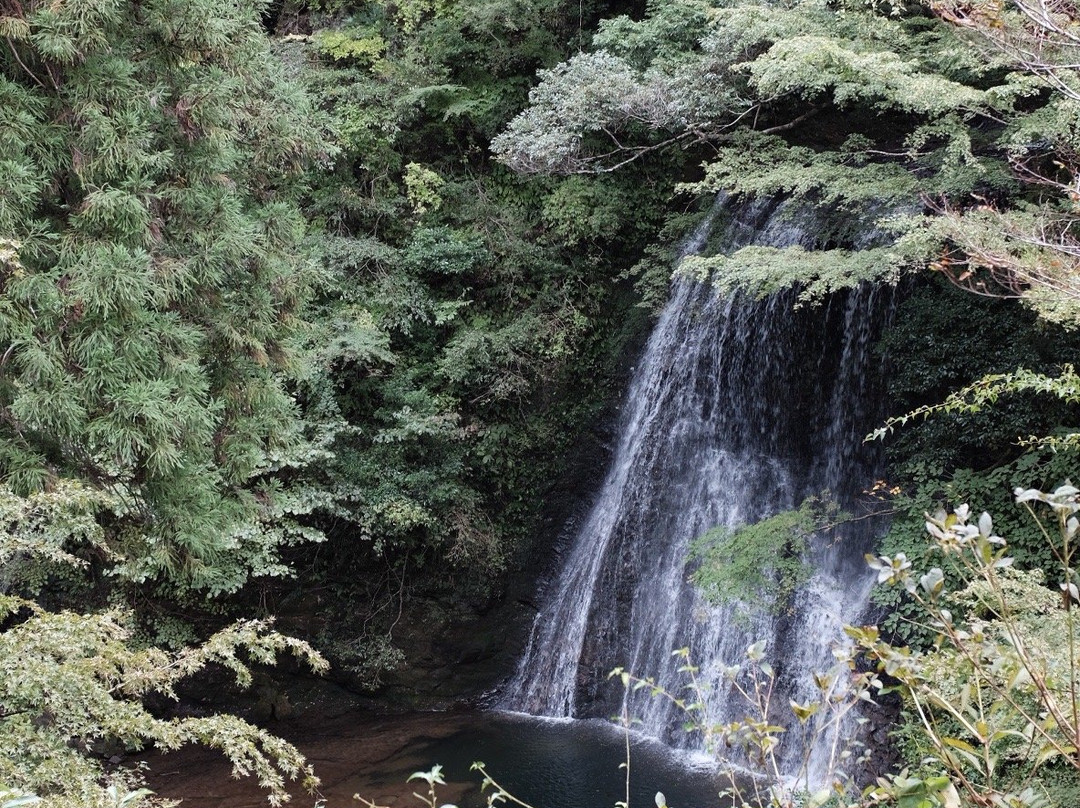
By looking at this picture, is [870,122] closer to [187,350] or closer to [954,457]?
[954,457]

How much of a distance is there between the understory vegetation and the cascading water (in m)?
0.52

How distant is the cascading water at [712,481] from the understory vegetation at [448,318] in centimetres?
52

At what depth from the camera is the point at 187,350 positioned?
20.0 ft

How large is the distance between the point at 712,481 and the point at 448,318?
3849mm

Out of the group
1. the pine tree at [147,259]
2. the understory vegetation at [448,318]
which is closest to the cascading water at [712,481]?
the understory vegetation at [448,318]

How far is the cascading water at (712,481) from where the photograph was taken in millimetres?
8477

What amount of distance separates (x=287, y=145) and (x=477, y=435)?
15.6ft

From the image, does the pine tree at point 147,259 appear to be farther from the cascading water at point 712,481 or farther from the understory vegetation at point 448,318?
the cascading water at point 712,481

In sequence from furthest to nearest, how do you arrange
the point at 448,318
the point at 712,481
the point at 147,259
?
the point at 448,318, the point at 712,481, the point at 147,259

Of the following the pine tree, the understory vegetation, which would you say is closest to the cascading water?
the understory vegetation

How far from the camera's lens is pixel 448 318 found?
35.3 feet

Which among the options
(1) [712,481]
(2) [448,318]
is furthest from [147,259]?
(1) [712,481]

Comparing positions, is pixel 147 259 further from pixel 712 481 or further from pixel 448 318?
pixel 712 481

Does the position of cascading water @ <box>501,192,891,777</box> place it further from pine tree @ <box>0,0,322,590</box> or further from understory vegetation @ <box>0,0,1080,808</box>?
pine tree @ <box>0,0,322,590</box>
